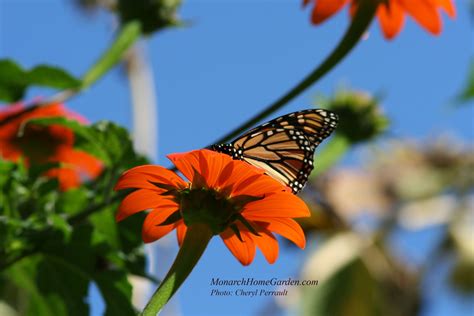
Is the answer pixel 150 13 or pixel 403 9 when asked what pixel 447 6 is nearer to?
pixel 403 9

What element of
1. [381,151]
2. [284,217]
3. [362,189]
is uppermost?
[284,217]

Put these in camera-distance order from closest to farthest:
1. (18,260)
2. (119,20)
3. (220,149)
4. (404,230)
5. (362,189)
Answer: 1. (220,149)
2. (18,260)
3. (119,20)
4. (404,230)
5. (362,189)

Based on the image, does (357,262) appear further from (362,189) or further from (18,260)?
(362,189)

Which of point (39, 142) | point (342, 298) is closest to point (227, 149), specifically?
point (39, 142)

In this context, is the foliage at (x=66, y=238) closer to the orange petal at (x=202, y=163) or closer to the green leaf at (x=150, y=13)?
the orange petal at (x=202, y=163)

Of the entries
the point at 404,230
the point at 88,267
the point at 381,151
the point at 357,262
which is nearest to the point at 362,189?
the point at 404,230

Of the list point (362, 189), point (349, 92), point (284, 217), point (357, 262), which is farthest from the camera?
point (362, 189)

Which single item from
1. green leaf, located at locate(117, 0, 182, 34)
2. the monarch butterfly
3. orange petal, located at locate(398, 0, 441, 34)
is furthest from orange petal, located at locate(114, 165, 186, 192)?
green leaf, located at locate(117, 0, 182, 34)
